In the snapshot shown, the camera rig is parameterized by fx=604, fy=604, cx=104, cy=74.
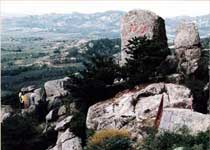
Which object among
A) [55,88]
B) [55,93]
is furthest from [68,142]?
[55,88]

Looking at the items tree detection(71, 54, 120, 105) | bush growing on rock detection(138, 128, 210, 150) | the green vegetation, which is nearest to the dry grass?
bush growing on rock detection(138, 128, 210, 150)

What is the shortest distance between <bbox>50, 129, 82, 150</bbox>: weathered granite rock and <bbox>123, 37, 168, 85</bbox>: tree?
10.8 ft

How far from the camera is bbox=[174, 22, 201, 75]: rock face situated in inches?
1044

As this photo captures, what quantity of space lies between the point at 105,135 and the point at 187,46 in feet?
26.9

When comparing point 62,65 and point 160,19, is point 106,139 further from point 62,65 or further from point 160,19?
point 62,65

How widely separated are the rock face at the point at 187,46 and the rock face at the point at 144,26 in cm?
70

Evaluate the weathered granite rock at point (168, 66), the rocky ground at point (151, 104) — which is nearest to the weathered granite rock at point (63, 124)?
the rocky ground at point (151, 104)

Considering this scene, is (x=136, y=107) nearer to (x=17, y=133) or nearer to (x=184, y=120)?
(x=184, y=120)

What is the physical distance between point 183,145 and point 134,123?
13.9 feet

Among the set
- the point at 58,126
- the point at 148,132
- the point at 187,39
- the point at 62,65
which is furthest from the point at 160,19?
the point at 62,65

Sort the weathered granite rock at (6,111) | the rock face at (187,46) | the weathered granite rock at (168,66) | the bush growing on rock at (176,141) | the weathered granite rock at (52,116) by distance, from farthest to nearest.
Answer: the weathered granite rock at (52,116), the weathered granite rock at (6,111), the rock face at (187,46), the weathered granite rock at (168,66), the bush growing on rock at (176,141)

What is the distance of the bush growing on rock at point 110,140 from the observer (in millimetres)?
19562

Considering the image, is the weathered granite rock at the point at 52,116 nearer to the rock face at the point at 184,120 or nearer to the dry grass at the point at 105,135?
the dry grass at the point at 105,135

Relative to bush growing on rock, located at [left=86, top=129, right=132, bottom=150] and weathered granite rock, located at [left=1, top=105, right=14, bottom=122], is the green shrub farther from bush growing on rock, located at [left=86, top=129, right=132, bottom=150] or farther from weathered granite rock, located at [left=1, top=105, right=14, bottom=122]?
bush growing on rock, located at [left=86, top=129, right=132, bottom=150]
